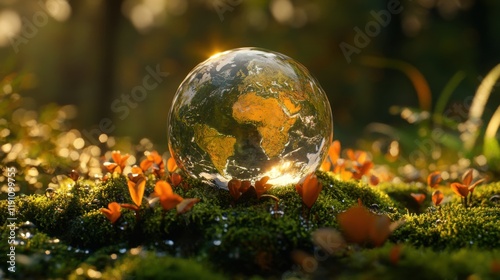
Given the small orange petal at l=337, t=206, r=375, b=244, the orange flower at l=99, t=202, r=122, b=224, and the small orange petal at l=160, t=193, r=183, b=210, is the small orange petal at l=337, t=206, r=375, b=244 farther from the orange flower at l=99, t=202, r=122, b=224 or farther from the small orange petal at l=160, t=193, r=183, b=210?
the orange flower at l=99, t=202, r=122, b=224

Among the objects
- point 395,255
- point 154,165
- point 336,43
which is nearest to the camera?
point 395,255

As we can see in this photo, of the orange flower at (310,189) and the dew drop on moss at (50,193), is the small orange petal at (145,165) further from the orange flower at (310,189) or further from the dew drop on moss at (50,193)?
the orange flower at (310,189)

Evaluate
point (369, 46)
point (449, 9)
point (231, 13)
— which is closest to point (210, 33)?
point (231, 13)

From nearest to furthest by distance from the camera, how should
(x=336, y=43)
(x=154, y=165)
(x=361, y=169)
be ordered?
A: (x=154, y=165) < (x=361, y=169) < (x=336, y=43)

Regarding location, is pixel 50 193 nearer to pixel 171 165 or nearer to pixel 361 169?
pixel 171 165

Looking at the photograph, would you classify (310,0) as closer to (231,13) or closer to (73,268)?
(231,13)

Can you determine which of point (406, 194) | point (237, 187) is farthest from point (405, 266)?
point (406, 194)
